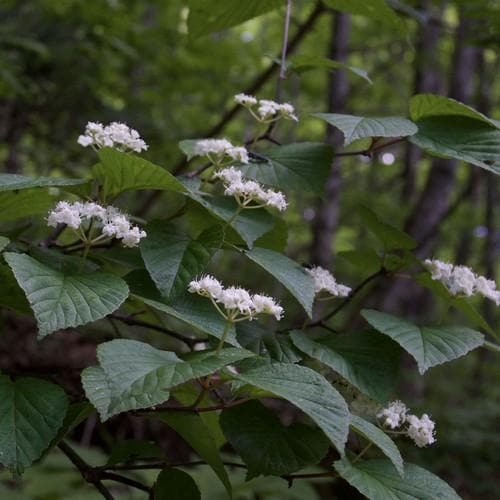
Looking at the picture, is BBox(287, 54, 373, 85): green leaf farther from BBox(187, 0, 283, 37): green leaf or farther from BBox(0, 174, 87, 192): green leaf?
BBox(0, 174, 87, 192): green leaf

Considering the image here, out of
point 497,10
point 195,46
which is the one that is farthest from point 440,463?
point 497,10

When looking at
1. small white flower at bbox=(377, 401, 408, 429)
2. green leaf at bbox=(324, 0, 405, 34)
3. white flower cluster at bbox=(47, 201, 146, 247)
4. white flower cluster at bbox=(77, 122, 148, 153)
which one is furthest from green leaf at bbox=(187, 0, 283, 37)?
small white flower at bbox=(377, 401, 408, 429)

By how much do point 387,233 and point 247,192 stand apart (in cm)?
45

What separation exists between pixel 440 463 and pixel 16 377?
15.9ft

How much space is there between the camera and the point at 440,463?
5289 mm

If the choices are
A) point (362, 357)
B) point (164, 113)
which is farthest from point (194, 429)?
point (164, 113)

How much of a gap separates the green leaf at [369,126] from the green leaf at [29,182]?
1.68 feet

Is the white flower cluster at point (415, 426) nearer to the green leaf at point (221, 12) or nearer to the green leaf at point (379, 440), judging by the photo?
the green leaf at point (379, 440)

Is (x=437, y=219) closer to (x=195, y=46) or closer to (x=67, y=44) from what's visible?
(x=195, y=46)

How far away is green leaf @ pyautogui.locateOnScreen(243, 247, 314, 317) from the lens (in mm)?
1144

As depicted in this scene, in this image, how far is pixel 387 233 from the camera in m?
1.51

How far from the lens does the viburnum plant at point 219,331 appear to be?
3.04ft

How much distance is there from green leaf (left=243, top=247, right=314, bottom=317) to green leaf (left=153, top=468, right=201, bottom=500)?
383mm

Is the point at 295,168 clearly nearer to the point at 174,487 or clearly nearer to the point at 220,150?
the point at 220,150
